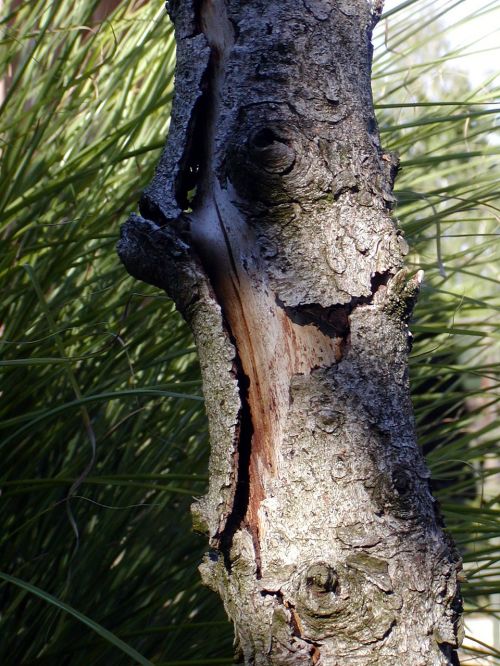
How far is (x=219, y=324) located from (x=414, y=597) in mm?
270

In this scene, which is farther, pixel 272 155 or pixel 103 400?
pixel 103 400

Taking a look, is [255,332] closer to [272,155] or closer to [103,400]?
[272,155]

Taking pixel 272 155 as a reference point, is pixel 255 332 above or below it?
below

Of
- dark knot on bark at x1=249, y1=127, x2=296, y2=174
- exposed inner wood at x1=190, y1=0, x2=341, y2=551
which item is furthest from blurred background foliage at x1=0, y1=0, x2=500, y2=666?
dark knot on bark at x1=249, y1=127, x2=296, y2=174

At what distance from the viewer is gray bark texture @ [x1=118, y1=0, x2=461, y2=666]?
0.58 metres

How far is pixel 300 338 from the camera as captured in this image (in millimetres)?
638

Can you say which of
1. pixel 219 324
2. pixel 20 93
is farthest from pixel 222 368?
pixel 20 93

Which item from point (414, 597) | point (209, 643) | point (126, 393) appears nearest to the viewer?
point (414, 597)

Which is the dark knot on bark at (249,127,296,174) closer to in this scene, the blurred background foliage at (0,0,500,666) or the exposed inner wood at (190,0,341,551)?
the exposed inner wood at (190,0,341,551)

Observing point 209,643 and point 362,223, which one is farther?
point 209,643

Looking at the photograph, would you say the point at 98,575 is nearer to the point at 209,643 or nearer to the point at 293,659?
the point at 209,643

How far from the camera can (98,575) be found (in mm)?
1104

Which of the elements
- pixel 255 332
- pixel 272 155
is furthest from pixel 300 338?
pixel 272 155

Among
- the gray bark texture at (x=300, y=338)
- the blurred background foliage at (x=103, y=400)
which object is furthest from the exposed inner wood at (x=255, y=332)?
the blurred background foliage at (x=103, y=400)
